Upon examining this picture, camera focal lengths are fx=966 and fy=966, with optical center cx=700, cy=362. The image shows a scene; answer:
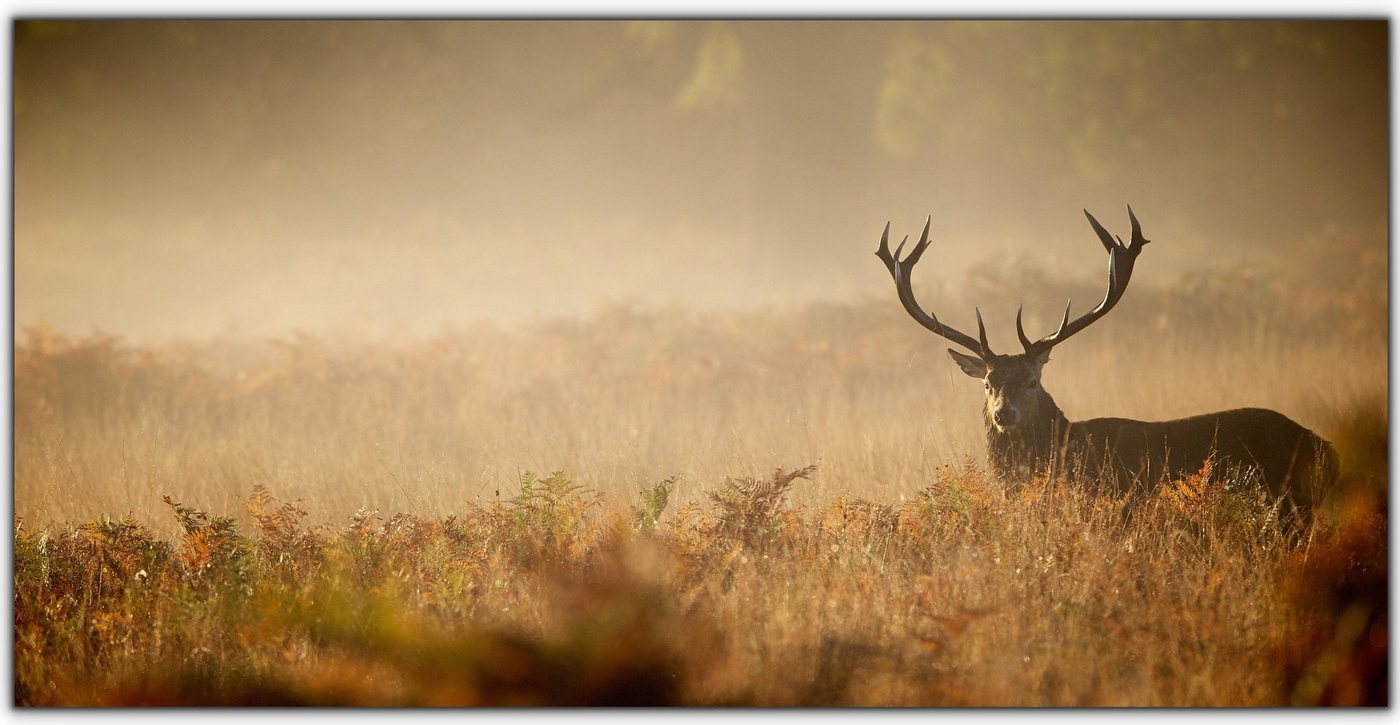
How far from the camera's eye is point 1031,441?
5234mm

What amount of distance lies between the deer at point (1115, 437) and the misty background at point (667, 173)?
5.22 m

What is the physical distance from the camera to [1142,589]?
397cm

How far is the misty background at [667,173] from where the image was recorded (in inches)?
543

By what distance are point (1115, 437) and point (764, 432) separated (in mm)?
2626

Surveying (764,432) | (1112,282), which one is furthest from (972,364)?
(764,432)

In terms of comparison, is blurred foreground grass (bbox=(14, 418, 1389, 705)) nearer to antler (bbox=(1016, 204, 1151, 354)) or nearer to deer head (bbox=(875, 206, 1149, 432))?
deer head (bbox=(875, 206, 1149, 432))

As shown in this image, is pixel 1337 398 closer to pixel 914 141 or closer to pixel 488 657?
pixel 488 657

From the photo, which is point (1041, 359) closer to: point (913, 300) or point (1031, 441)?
point (1031, 441)

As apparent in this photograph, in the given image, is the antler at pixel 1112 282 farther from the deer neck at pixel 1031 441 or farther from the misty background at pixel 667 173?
the misty background at pixel 667 173

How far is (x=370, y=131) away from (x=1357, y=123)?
21.4 m

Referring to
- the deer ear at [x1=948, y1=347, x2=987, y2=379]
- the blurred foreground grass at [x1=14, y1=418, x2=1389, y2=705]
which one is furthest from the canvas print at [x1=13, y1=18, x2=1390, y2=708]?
the deer ear at [x1=948, y1=347, x2=987, y2=379]

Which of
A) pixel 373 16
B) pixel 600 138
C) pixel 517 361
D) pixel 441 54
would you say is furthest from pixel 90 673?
pixel 600 138

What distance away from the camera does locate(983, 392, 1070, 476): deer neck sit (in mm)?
5195

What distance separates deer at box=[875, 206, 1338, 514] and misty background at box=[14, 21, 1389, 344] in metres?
5.22
